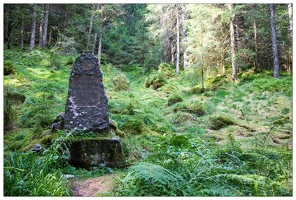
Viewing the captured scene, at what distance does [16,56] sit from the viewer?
19.2 meters

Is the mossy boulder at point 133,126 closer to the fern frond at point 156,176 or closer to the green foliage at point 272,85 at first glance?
the fern frond at point 156,176

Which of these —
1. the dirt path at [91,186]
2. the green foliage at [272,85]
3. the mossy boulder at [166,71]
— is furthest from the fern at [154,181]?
the mossy boulder at [166,71]

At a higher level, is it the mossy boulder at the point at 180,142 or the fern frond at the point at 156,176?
the mossy boulder at the point at 180,142

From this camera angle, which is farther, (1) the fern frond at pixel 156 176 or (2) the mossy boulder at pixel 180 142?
(2) the mossy boulder at pixel 180 142

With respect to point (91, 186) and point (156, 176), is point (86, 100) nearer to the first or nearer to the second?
point (91, 186)

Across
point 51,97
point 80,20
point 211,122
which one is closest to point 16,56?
point 80,20

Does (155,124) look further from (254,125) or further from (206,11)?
(206,11)

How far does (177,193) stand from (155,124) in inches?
230

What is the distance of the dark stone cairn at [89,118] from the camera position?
471 centimetres

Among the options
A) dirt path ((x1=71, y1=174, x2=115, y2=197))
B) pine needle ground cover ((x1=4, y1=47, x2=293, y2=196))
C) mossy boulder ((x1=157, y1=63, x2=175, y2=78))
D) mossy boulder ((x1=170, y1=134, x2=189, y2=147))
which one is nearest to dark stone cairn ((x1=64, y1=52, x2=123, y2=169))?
pine needle ground cover ((x1=4, y1=47, x2=293, y2=196))

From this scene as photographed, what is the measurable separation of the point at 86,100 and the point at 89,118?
1.49 feet

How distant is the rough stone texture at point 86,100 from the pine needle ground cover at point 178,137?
534 millimetres

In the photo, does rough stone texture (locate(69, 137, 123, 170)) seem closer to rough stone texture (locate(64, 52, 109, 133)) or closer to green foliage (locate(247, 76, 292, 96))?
rough stone texture (locate(64, 52, 109, 133))

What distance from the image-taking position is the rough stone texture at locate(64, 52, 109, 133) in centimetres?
527
